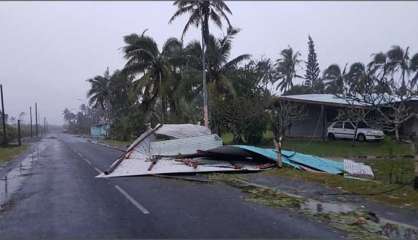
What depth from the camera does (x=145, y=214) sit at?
9867mm

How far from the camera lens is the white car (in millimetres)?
33981

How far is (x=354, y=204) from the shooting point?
1094 centimetres

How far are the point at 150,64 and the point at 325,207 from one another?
106 feet

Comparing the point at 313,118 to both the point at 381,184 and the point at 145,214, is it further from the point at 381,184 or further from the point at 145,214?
the point at 145,214

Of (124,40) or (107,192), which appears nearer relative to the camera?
(107,192)

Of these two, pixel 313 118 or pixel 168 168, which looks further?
pixel 313 118

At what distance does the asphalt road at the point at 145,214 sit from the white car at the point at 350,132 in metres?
22.1

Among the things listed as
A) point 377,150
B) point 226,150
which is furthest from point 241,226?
point 377,150

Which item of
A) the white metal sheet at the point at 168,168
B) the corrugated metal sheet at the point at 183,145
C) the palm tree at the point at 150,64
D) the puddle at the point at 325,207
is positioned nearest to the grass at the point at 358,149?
the corrugated metal sheet at the point at 183,145

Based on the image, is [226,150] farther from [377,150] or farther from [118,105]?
[118,105]

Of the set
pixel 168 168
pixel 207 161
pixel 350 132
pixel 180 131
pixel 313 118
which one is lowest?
pixel 168 168

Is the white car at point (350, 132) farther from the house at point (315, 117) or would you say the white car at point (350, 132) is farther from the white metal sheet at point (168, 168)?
the white metal sheet at point (168, 168)

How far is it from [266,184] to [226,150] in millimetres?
4991

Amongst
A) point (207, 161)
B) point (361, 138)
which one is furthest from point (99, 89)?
point (207, 161)
